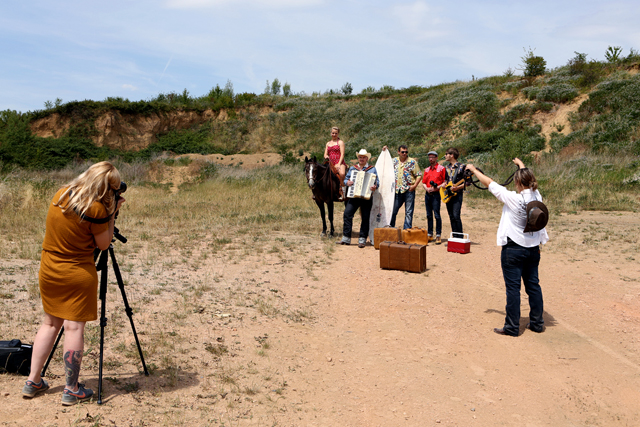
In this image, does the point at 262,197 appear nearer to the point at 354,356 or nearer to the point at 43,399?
the point at 354,356

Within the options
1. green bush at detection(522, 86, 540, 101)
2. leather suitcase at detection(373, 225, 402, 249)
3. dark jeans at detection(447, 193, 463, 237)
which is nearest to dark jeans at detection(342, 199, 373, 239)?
leather suitcase at detection(373, 225, 402, 249)

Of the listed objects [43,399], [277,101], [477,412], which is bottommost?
[477,412]

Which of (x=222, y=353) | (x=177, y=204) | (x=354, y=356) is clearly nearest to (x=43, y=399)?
(x=222, y=353)

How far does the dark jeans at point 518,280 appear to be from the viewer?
5660 millimetres

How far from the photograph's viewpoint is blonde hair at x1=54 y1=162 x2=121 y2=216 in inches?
136

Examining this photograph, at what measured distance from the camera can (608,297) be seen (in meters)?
7.16

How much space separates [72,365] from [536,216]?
4.84 meters

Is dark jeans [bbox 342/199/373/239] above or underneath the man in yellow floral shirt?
underneath

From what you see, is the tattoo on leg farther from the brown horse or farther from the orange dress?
the brown horse

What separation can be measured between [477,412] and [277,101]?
45.4 m

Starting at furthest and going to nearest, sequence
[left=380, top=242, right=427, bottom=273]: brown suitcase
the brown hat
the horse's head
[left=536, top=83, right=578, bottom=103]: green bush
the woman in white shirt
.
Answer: [left=536, top=83, right=578, bottom=103]: green bush → the horse's head → [left=380, top=242, right=427, bottom=273]: brown suitcase → the woman in white shirt → the brown hat

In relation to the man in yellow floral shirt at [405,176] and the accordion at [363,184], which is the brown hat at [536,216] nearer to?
the accordion at [363,184]

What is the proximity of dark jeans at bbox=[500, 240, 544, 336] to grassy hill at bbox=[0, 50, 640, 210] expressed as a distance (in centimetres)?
1090

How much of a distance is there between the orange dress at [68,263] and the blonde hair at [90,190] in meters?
0.05
